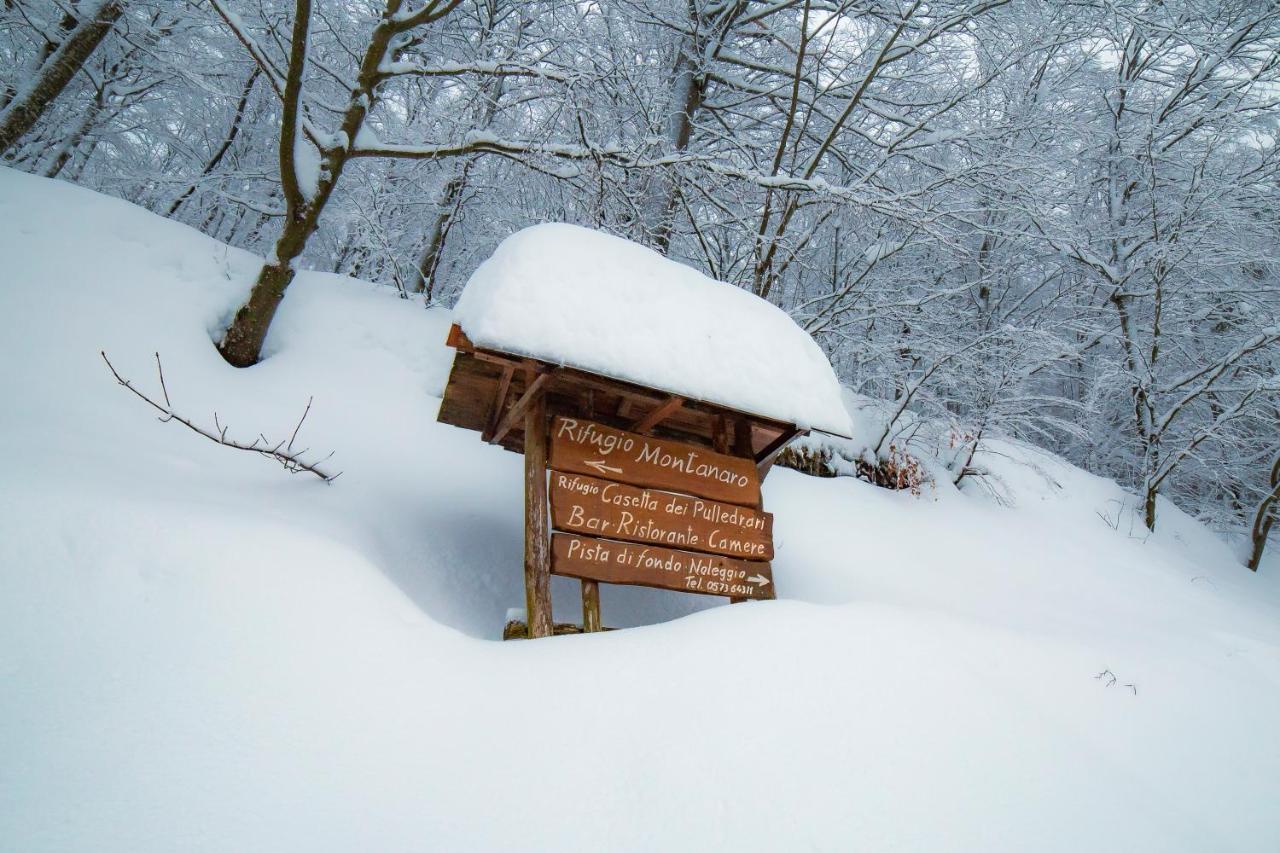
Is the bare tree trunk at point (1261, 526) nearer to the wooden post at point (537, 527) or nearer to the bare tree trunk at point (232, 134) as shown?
the wooden post at point (537, 527)

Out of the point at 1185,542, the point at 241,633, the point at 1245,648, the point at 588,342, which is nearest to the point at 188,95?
the point at 588,342

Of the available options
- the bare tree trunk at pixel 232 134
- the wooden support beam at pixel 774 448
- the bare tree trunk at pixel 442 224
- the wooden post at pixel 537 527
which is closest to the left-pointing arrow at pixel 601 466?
the wooden post at pixel 537 527

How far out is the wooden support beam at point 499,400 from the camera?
339 centimetres

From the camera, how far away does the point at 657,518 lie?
3.29 meters

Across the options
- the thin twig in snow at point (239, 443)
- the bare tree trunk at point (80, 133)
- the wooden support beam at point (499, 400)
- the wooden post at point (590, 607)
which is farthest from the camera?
the bare tree trunk at point (80, 133)

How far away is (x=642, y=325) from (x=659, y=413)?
55 cm

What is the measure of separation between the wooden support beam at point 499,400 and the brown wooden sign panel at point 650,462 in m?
0.43

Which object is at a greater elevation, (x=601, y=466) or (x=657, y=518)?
(x=601, y=466)

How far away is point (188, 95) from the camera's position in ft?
30.7

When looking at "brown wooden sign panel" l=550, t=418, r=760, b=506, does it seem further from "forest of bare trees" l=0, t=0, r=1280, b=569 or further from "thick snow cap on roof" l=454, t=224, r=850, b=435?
"forest of bare trees" l=0, t=0, r=1280, b=569

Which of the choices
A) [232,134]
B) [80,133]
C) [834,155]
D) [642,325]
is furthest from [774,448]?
[80,133]

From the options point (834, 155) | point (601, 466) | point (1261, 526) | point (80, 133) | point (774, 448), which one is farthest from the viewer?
Result: point (80, 133)

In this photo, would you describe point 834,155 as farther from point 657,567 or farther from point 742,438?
point 657,567

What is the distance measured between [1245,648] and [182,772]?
5.91 meters
